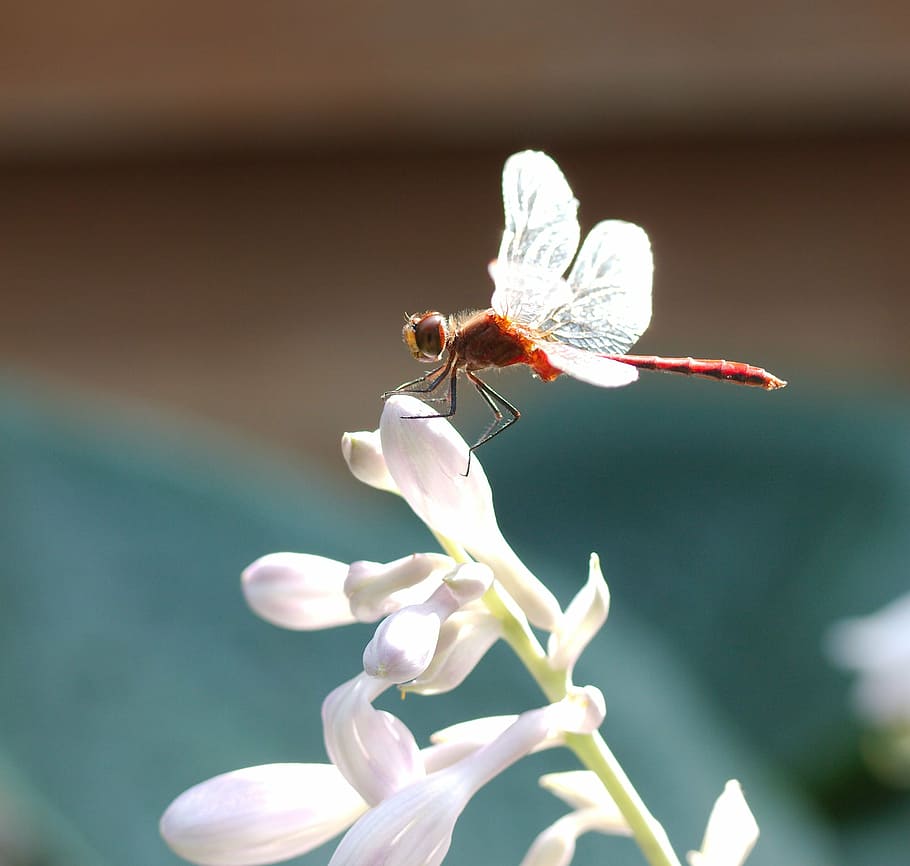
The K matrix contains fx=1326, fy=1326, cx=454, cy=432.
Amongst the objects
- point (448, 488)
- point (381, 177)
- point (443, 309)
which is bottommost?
point (448, 488)

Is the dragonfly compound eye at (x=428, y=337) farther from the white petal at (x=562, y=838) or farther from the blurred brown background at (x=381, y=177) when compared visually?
the blurred brown background at (x=381, y=177)

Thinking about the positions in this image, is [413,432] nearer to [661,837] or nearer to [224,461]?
[661,837]

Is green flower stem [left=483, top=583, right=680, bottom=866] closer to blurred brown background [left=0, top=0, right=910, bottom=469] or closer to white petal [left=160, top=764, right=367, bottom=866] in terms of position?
white petal [left=160, top=764, right=367, bottom=866]

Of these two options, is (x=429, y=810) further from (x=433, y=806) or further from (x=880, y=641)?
(x=880, y=641)

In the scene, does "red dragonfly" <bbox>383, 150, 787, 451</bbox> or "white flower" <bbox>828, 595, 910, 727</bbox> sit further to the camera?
"white flower" <bbox>828, 595, 910, 727</bbox>

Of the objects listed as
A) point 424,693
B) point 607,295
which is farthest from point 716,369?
point 424,693

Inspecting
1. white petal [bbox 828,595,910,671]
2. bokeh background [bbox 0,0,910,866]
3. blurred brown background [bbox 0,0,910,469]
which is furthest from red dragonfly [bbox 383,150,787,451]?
blurred brown background [bbox 0,0,910,469]
